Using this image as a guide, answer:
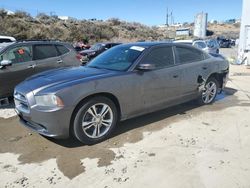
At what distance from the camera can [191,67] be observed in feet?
20.3

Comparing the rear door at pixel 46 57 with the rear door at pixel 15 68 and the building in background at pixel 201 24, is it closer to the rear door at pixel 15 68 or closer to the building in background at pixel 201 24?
the rear door at pixel 15 68

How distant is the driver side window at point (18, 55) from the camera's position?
23.7 ft

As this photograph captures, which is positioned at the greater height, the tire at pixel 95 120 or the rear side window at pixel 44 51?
the rear side window at pixel 44 51

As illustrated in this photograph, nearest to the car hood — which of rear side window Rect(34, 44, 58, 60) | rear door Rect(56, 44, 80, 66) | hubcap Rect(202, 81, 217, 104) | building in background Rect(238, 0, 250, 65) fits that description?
rear side window Rect(34, 44, 58, 60)

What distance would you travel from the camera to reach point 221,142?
4734 millimetres

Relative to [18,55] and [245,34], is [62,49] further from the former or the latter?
[245,34]

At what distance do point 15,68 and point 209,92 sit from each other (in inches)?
183

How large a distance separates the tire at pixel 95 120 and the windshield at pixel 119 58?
78cm

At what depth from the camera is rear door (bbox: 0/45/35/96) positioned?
6.99 meters

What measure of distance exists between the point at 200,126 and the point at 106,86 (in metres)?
1.99

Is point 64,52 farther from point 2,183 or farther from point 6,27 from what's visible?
point 6,27

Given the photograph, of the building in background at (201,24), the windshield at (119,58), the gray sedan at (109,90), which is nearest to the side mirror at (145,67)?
the gray sedan at (109,90)

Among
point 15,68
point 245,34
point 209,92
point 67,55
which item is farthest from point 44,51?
point 245,34

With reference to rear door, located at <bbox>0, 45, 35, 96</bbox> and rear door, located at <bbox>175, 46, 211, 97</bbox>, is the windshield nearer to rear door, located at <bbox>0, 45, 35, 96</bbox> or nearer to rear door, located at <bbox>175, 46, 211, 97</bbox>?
rear door, located at <bbox>175, 46, 211, 97</bbox>
